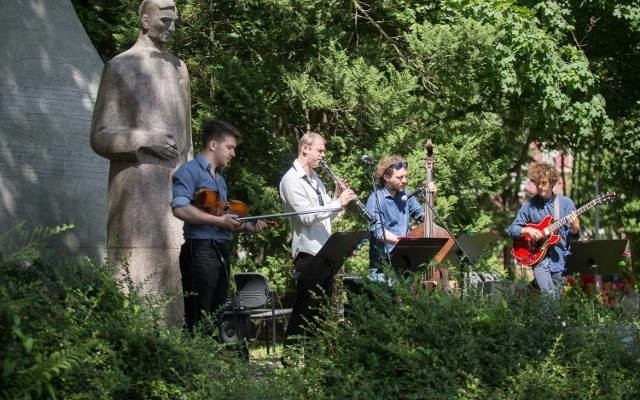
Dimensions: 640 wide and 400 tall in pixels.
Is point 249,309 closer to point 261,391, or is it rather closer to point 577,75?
point 261,391

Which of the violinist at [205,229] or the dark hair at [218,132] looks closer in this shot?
the violinist at [205,229]

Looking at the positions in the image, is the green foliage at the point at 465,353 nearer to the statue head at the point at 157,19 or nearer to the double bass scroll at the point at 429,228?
the statue head at the point at 157,19

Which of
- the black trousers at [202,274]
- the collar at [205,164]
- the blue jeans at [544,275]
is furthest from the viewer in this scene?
the blue jeans at [544,275]

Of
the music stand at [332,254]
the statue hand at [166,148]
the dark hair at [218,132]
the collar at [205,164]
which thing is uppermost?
the dark hair at [218,132]

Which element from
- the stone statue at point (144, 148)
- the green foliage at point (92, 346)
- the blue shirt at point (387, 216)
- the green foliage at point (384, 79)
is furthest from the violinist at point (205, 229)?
the green foliage at point (384, 79)

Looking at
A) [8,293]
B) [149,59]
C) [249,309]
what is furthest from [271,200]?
[8,293]

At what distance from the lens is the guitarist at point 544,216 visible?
34.2ft

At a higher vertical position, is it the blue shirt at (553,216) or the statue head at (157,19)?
the statue head at (157,19)

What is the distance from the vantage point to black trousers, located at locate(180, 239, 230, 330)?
300 inches

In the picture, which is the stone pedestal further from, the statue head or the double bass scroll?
the double bass scroll

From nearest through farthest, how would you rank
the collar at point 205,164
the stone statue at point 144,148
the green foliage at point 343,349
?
the green foliage at point 343,349, the collar at point 205,164, the stone statue at point 144,148

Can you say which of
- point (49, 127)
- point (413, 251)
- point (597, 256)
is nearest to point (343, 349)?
point (413, 251)

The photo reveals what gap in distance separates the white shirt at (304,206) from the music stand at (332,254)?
210 mm

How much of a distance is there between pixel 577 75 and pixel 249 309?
673cm
